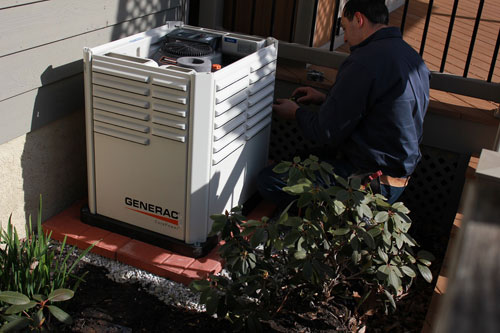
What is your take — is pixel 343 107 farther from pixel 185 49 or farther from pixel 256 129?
pixel 185 49

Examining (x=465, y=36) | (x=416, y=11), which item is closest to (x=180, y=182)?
(x=465, y=36)

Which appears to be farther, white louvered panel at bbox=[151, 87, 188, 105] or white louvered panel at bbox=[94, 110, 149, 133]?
white louvered panel at bbox=[94, 110, 149, 133]

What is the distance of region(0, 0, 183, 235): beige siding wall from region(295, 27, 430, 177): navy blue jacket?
134 cm

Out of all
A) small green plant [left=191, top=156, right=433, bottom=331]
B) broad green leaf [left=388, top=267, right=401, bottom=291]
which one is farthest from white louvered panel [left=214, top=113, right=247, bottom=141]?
broad green leaf [left=388, top=267, right=401, bottom=291]

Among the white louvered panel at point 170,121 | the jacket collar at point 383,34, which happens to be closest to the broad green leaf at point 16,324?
the white louvered panel at point 170,121

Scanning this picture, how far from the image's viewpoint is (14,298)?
2.45 metres

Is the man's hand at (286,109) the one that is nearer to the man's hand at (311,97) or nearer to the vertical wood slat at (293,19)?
the man's hand at (311,97)

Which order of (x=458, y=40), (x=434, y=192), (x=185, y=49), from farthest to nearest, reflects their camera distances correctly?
(x=458, y=40) → (x=434, y=192) → (x=185, y=49)

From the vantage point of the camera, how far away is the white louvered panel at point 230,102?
9.97 feet

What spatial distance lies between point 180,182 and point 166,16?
148 cm

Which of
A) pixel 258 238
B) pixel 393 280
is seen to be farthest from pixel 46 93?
pixel 393 280

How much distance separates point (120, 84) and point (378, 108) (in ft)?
4.49

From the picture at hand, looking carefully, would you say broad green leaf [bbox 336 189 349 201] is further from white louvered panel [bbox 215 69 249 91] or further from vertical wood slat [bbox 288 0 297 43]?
vertical wood slat [bbox 288 0 297 43]

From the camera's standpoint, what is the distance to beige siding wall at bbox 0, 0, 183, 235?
2959 mm
